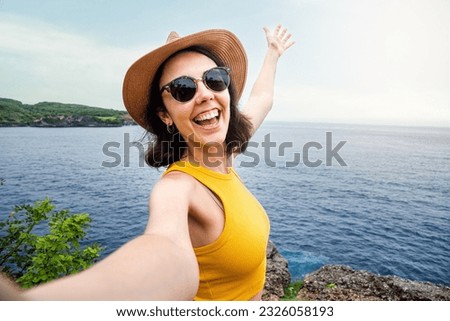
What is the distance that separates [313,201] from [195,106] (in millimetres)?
39837

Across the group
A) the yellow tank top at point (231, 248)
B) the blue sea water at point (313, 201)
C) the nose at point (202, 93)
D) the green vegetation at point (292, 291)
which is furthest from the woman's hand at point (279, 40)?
the green vegetation at point (292, 291)

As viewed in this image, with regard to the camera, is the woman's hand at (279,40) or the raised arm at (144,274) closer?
Result: the raised arm at (144,274)

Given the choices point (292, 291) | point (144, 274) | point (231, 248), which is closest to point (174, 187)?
point (231, 248)

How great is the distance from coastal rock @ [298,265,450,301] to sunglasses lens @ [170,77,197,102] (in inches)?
367

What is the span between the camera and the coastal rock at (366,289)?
371 inches

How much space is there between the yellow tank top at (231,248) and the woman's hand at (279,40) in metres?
2.72

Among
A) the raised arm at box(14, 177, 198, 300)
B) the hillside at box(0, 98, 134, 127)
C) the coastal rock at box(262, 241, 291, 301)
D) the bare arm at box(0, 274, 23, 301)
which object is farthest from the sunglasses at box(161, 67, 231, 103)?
the hillside at box(0, 98, 134, 127)

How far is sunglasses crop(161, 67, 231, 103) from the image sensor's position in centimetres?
204

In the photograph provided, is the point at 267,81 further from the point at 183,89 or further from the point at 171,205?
the point at 171,205

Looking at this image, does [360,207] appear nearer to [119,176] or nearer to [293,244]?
[293,244]

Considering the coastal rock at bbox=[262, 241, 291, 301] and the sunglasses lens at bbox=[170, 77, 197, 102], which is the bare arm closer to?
the sunglasses lens at bbox=[170, 77, 197, 102]

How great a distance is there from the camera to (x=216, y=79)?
2186mm

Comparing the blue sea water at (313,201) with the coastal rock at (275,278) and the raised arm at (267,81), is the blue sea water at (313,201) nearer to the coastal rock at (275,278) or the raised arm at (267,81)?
the coastal rock at (275,278)

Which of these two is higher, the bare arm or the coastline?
the bare arm
